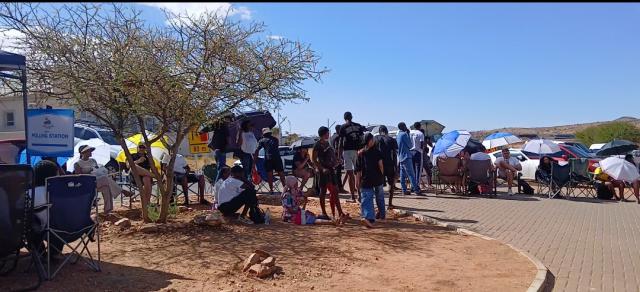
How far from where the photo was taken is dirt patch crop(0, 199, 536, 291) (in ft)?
19.1

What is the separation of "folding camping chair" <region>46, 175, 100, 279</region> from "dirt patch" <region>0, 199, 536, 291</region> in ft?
1.01

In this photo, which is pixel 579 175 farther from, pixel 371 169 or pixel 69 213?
pixel 69 213

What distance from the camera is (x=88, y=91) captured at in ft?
24.9

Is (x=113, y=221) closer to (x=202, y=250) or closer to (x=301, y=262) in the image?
(x=202, y=250)

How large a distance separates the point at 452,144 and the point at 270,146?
520 centimetres

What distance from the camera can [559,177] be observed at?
14.9m

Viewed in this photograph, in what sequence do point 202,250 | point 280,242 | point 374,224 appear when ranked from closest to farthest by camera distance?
point 202,250 < point 280,242 < point 374,224

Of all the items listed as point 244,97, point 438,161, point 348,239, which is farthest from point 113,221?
point 438,161

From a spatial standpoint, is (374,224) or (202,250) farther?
(374,224)

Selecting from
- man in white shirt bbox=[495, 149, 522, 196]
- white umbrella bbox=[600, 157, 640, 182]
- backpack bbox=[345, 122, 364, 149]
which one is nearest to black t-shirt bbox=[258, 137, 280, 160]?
backpack bbox=[345, 122, 364, 149]

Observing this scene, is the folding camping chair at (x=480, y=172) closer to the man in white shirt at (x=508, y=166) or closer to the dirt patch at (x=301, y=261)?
the man in white shirt at (x=508, y=166)

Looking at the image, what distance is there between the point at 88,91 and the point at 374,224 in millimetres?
4786

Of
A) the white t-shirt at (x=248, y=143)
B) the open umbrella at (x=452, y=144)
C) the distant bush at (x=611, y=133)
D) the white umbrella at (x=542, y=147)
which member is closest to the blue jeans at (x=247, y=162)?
the white t-shirt at (x=248, y=143)

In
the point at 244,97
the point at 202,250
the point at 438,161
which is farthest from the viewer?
the point at 438,161
